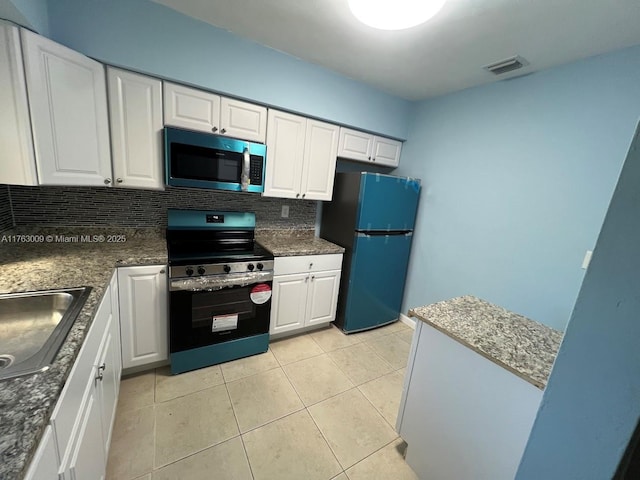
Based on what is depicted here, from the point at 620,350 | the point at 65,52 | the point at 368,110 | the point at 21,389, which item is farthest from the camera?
the point at 368,110

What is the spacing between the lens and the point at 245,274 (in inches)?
77.7

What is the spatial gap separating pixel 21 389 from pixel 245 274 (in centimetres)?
134

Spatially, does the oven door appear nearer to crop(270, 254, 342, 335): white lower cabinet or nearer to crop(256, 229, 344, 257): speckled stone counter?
crop(270, 254, 342, 335): white lower cabinet

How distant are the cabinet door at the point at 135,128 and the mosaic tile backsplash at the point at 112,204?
32cm

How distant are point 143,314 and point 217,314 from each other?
475 millimetres

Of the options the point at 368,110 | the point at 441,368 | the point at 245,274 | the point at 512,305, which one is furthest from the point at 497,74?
the point at 245,274

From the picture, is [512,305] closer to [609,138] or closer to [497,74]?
[609,138]

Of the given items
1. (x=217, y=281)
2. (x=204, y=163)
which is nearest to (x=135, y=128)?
(x=204, y=163)

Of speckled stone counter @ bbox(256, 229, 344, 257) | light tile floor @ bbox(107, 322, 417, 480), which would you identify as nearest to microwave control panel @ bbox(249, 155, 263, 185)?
speckled stone counter @ bbox(256, 229, 344, 257)

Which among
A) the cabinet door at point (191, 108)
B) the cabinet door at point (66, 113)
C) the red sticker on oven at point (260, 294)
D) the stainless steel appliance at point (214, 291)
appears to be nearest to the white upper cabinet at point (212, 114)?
the cabinet door at point (191, 108)

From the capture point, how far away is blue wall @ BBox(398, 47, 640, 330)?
1.63 meters

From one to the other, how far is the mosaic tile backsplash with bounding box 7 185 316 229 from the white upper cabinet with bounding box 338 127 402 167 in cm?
90

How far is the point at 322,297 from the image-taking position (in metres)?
2.53

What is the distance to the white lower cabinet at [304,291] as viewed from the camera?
89.0 inches
